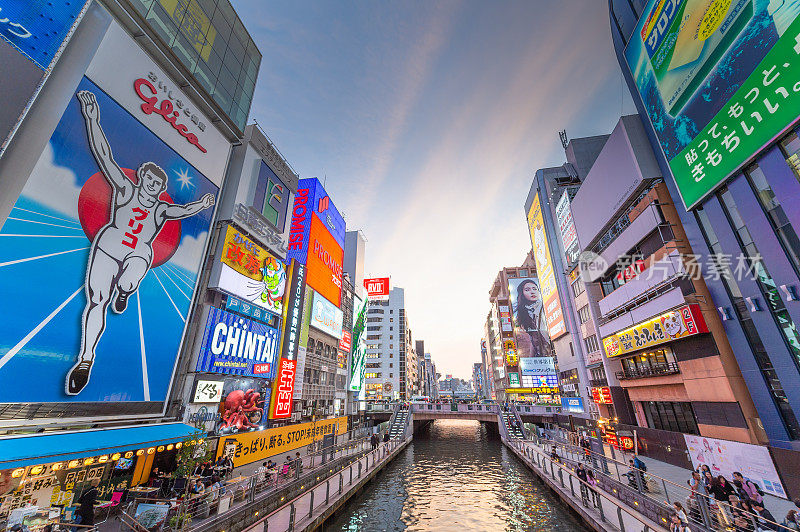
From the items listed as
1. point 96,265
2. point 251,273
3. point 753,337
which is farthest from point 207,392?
point 753,337

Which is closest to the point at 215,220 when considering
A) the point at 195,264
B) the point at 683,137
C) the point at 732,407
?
the point at 195,264

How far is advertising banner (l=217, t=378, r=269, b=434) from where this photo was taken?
2428 centimetres

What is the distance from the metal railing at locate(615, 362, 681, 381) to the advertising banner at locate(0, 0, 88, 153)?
42.4m

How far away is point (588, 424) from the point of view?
40969 millimetres

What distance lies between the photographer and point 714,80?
1894cm

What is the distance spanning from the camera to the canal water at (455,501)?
15.5 metres

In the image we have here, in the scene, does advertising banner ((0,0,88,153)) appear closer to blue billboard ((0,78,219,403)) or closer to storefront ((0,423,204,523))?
blue billboard ((0,78,219,403))

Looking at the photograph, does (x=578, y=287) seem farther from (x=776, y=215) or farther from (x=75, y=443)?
(x=75, y=443)

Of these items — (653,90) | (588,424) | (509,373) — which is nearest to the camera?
(653,90)

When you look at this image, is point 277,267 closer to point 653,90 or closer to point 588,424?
point 653,90

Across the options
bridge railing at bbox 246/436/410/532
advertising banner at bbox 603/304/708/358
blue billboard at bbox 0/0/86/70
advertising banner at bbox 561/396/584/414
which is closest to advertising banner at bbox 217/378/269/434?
bridge railing at bbox 246/436/410/532

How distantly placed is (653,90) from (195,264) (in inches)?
1492

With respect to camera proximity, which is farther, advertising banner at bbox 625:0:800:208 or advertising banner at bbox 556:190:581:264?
advertising banner at bbox 556:190:581:264

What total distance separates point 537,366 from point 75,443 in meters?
73.9
